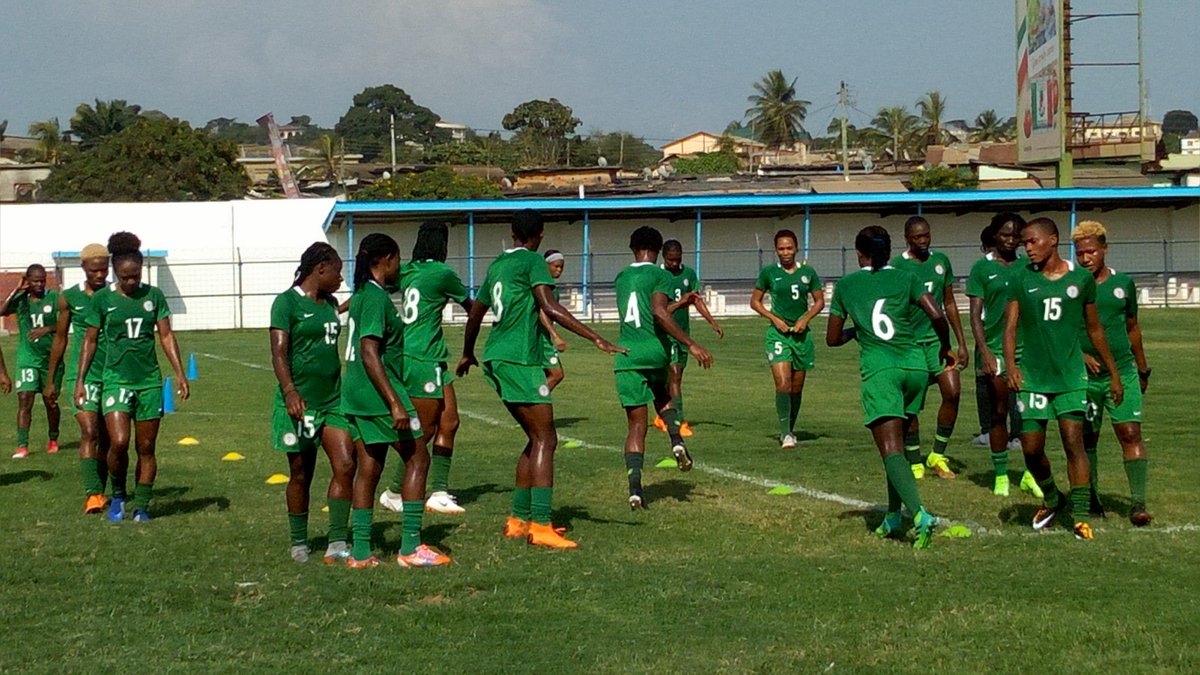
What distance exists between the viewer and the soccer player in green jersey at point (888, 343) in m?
8.47

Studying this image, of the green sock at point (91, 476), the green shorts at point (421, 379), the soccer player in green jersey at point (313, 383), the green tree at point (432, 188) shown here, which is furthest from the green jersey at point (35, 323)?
the green tree at point (432, 188)

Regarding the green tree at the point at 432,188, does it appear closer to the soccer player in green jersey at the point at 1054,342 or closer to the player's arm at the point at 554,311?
the player's arm at the point at 554,311

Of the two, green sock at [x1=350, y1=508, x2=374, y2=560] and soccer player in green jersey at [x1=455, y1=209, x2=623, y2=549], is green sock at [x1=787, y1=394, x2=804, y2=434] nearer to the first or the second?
soccer player in green jersey at [x1=455, y1=209, x2=623, y2=549]

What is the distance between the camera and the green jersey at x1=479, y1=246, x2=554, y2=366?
28.4 feet

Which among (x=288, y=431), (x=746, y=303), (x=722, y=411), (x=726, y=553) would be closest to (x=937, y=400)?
(x=722, y=411)

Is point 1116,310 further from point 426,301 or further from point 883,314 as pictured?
point 426,301

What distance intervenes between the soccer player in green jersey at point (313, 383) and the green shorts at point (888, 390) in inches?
121

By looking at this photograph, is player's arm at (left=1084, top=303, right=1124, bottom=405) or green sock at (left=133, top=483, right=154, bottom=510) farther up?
player's arm at (left=1084, top=303, right=1124, bottom=405)

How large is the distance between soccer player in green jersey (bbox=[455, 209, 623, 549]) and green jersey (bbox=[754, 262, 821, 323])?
211 inches

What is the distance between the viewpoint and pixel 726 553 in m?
8.32

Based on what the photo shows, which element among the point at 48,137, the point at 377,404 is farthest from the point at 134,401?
the point at 48,137

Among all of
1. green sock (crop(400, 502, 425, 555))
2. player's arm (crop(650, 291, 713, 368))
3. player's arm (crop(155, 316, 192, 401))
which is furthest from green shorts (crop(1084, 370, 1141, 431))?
player's arm (crop(155, 316, 192, 401))

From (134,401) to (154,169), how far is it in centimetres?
5740

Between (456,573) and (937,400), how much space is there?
39.3 ft
